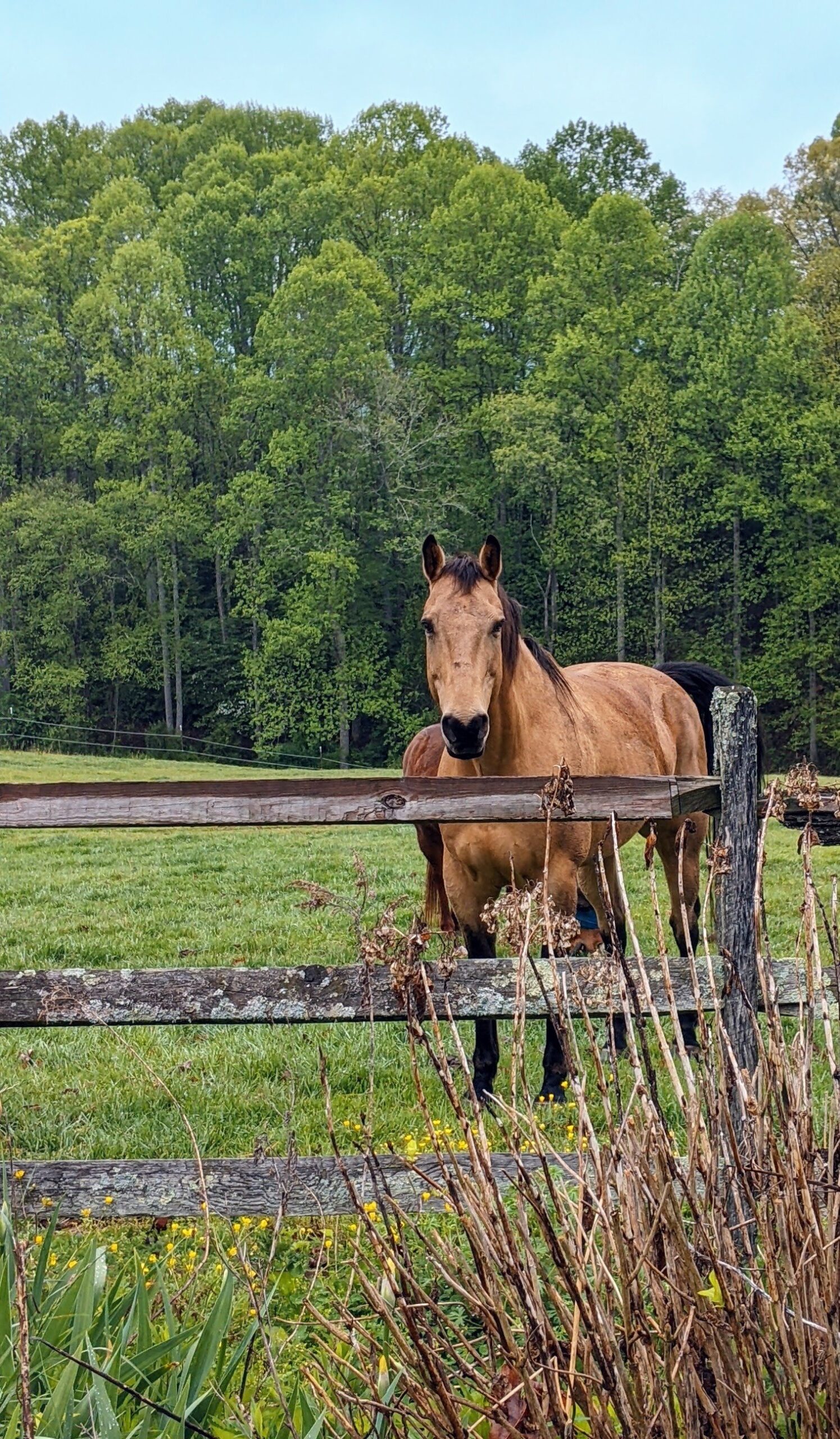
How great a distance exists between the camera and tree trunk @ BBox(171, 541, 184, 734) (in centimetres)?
4178

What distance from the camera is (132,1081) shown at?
523cm

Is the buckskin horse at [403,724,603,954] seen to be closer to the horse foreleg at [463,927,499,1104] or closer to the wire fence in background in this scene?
the horse foreleg at [463,927,499,1104]

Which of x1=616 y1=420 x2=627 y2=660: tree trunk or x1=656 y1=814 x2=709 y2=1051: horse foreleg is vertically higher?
x1=616 y1=420 x2=627 y2=660: tree trunk

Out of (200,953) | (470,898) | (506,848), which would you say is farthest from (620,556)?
(506,848)

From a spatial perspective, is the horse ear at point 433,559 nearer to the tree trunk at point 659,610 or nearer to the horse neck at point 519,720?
the horse neck at point 519,720

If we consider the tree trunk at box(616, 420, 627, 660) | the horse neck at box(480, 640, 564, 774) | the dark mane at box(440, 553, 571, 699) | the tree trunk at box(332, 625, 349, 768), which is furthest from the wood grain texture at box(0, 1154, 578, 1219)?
the tree trunk at box(616, 420, 627, 660)

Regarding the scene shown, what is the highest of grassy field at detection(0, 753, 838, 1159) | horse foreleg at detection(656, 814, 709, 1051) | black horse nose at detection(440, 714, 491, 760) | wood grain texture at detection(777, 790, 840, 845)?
black horse nose at detection(440, 714, 491, 760)

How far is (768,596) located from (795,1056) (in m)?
40.2

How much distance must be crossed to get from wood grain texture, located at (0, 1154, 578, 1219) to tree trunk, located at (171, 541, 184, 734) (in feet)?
124

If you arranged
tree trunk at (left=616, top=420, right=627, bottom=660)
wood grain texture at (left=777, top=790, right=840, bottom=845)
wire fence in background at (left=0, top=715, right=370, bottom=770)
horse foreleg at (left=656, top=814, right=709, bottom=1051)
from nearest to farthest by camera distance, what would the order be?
wood grain texture at (left=777, top=790, right=840, bottom=845), horse foreleg at (left=656, top=814, right=709, bottom=1051), wire fence in background at (left=0, top=715, right=370, bottom=770), tree trunk at (left=616, top=420, right=627, bottom=660)

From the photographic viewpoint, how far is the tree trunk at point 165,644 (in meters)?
41.8

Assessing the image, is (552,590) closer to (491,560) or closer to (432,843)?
(432,843)

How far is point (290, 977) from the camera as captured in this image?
3.80 meters

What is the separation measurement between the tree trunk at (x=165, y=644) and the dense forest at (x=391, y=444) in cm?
26
